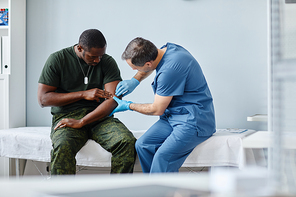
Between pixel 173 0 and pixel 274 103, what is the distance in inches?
78.8

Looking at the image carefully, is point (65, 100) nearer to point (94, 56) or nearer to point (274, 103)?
point (94, 56)

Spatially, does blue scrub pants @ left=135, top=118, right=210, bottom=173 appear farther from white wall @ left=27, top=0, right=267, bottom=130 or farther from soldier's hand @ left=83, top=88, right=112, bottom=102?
white wall @ left=27, top=0, right=267, bottom=130

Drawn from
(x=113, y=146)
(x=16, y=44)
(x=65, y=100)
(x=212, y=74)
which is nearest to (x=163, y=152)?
(x=113, y=146)

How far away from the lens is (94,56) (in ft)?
5.16

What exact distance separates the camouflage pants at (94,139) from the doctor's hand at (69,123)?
0.07 ft

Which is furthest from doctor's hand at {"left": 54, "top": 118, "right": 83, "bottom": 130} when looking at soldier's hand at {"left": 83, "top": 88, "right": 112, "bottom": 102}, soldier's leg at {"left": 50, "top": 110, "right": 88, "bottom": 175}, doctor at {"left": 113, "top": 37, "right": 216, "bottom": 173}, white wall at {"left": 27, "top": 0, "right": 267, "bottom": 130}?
white wall at {"left": 27, "top": 0, "right": 267, "bottom": 130}

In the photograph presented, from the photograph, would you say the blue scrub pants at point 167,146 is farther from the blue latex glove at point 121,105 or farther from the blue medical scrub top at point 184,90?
the blue latex glove at point 121,105

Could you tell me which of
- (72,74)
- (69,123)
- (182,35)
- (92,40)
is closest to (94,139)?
(69,123)

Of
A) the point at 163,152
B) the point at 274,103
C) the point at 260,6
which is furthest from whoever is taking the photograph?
Answer: the point at 260,6

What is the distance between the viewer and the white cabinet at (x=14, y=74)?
6.95 ft

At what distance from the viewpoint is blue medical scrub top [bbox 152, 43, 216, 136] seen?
1.35 m

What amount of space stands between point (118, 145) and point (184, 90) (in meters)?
0.47

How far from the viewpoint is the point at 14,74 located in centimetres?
222

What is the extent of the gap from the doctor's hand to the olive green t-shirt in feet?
0.38
